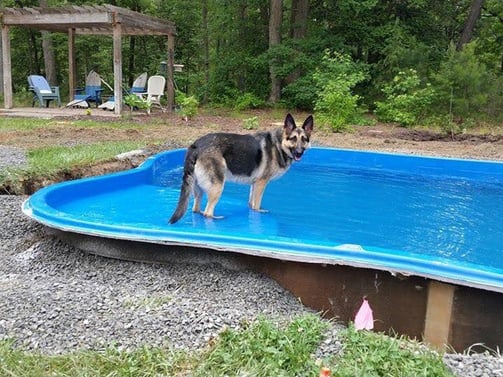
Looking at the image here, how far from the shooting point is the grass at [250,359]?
6.88 feet

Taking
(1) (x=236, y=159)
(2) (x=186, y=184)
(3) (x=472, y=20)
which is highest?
(3) (x=472, y=20)

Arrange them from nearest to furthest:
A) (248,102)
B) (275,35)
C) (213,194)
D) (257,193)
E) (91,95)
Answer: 1. (213,194)
2. (257,193)
3. (91,95)
4. (248,102)
5. (275,35)

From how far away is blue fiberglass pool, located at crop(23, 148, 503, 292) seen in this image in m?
3.25

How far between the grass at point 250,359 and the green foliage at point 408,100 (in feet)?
36.3

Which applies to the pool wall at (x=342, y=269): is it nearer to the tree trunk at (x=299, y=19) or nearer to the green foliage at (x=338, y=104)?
the green foliage at (x=338, y=104)

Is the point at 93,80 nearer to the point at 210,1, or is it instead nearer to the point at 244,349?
the point at 210,1

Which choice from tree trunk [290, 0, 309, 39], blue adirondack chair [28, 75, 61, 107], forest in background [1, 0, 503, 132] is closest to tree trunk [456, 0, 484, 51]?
forest in background [1, 0, 503, 132]

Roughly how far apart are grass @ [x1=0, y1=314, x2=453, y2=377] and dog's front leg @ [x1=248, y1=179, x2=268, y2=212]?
269 cm

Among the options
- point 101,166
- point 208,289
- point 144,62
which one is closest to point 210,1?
point 144,62

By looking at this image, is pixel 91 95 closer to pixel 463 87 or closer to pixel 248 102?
pixel 248 102

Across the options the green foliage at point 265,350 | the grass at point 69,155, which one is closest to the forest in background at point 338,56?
the grass at point 69,155

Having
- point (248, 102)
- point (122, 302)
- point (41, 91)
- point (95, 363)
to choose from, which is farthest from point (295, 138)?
point (41, 91)

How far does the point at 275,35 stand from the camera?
17344mm

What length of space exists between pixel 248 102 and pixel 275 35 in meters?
2.84
